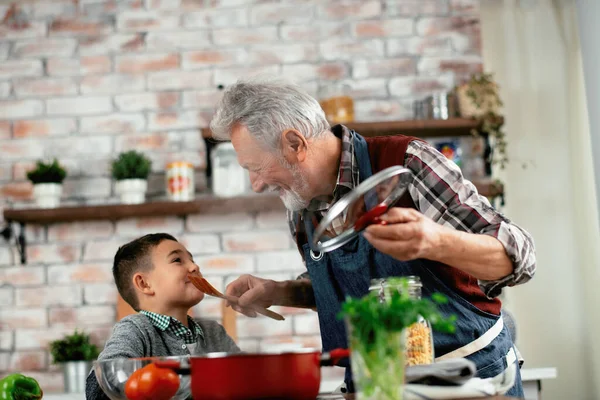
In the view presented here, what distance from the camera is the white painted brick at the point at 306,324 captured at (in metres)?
3.13

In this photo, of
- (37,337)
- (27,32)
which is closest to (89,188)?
(37,337)

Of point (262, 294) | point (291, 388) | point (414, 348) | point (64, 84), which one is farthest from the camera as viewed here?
Result: point (64, 84)

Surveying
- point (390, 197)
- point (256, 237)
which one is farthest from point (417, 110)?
point (390, 197)

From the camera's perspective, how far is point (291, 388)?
106cm

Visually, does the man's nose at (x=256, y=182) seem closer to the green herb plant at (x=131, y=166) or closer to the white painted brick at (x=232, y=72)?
the green herb plant at (x=131, y=166)

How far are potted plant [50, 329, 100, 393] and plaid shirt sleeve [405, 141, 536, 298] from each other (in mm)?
1899

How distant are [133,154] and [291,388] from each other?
2.25 meters

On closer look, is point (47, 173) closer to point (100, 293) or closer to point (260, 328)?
point (100, 293)

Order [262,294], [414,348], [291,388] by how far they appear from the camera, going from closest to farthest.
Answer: [291,388] → [414,348] → [262,294]

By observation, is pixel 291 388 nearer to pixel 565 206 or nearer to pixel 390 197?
pixel 390 197

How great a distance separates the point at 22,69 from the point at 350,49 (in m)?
1.48

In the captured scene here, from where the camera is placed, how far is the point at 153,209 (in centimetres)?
315

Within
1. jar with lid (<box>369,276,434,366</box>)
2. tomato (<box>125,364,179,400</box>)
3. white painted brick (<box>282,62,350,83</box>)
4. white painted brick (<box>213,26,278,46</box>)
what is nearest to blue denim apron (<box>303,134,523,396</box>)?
jar with lid (<box>369,276,434,366</box>)

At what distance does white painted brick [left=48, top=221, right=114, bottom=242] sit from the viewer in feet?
10.7
